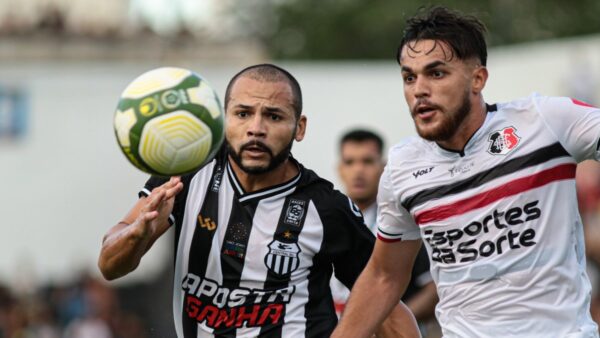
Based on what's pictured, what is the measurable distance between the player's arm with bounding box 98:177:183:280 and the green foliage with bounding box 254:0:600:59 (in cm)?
3355

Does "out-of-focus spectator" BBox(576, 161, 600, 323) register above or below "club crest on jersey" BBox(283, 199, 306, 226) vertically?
below

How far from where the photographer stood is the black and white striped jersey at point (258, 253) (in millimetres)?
6375

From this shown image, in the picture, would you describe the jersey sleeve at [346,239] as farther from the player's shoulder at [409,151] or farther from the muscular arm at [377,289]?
the player's shoulder at [409,151]

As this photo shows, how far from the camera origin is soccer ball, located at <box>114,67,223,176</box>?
580 centimetres

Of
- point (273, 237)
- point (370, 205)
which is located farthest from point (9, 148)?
point (273, 237)

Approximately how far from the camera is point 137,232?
581 cm

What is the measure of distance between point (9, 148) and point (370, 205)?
1291 centimetres

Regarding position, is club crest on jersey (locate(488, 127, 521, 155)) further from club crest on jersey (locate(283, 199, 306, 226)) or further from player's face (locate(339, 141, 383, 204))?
player's face (locate(339, 141, 383, 204))

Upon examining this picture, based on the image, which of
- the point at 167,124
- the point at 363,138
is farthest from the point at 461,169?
Result: the point at 363,138

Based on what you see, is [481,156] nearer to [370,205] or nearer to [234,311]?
[234,311]

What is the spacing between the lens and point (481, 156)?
607 cm

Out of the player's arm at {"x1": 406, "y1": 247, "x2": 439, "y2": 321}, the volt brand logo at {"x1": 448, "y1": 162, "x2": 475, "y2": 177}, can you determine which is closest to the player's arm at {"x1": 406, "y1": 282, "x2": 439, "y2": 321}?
the player's arm at {"x1": 406, "y1": 247, "x2": 439, "y2": 321}

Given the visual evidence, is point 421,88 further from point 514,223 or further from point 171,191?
point 171,191

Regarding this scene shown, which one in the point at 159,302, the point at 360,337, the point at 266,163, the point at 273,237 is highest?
the point at 266,163
